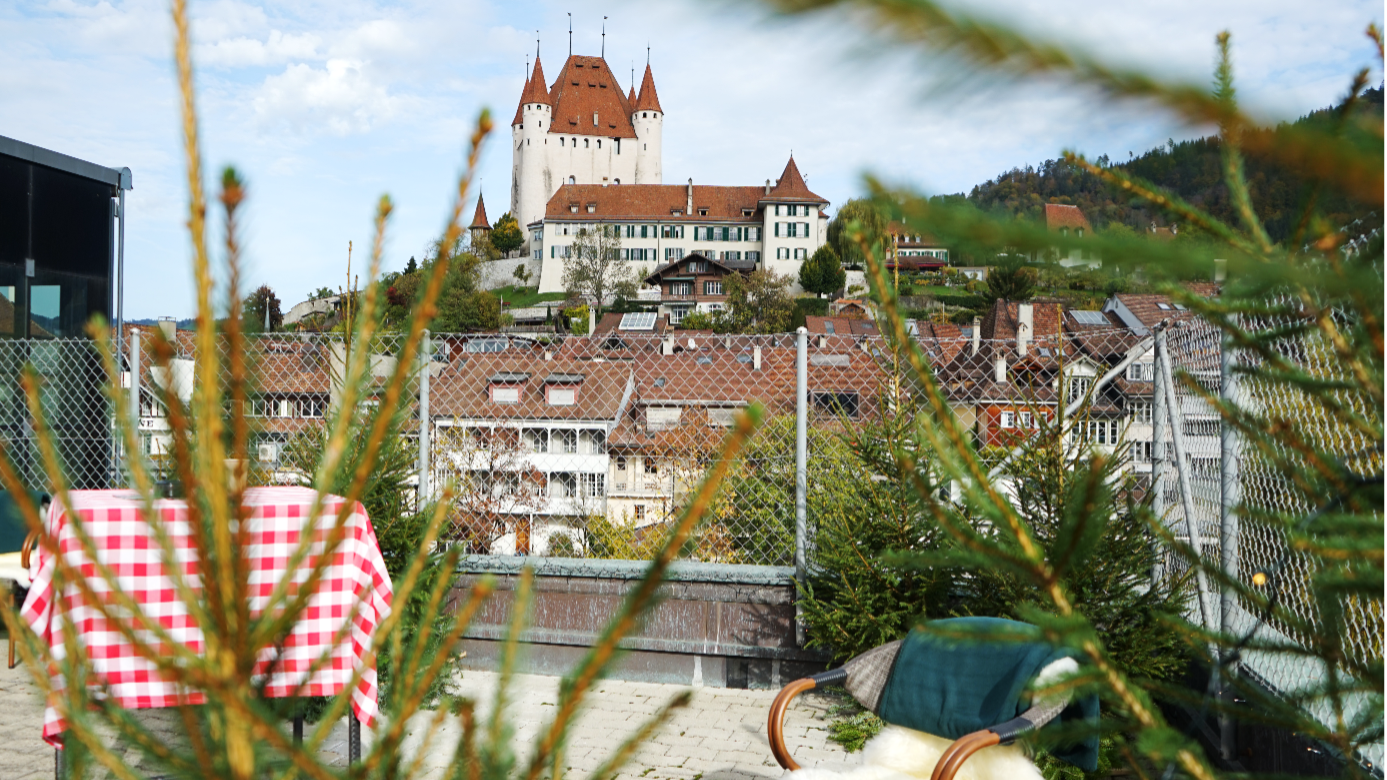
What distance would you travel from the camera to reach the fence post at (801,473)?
16.7 ft

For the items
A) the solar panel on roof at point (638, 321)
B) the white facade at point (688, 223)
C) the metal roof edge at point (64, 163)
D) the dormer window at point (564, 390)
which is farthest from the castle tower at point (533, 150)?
the metal roof edge at point (64, 163)

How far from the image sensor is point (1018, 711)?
2963 millimetres

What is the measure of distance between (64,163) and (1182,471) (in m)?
7.76

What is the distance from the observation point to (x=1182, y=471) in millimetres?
4184

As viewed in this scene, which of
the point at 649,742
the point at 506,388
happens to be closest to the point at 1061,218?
the point at 649,742

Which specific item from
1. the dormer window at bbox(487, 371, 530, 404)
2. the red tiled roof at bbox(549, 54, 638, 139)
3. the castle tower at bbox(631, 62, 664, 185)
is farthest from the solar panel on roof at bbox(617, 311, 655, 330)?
the dormer window at bbox(487, 371, 530, 404)

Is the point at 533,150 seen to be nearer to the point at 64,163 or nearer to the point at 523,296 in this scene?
the point at 523,296

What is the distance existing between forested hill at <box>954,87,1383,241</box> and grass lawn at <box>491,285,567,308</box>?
75029 mm

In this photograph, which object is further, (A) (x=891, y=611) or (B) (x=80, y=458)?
(B) (x=80, y=458)

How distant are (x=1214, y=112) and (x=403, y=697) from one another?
680mm

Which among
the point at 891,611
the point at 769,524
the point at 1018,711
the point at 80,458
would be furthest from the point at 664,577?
the point at 80,458

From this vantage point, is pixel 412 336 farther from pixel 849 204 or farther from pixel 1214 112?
pixel 1214 112

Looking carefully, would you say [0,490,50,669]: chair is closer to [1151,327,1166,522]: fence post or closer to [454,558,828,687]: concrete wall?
[454,558,828,687]: concrete wall

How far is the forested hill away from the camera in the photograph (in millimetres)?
534
